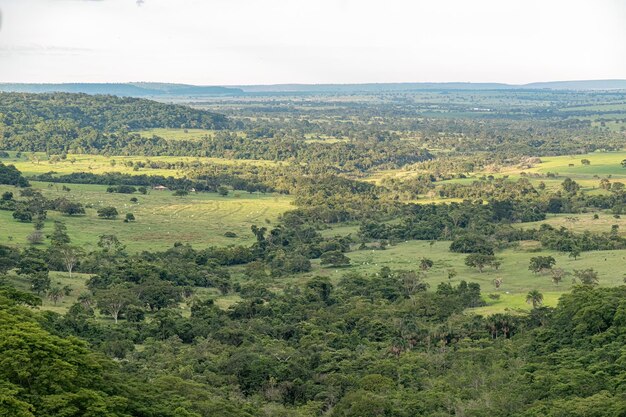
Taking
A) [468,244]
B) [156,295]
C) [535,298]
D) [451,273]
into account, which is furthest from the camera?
[468,244]

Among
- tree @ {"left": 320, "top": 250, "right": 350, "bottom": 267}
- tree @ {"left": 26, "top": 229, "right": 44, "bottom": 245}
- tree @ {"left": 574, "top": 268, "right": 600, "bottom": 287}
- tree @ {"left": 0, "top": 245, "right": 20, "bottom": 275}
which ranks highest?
tree @ {"left": 0, "top": 245, "right": 20, "bottom": 275}

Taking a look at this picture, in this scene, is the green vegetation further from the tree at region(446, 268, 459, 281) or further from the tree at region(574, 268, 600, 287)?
the tree at region(574, 268, 600, 287)

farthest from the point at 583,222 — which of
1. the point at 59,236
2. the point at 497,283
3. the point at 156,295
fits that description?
the point at 59,236

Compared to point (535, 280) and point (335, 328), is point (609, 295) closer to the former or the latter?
point (335, 328)

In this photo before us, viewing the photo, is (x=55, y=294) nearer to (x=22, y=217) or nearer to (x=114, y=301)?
(x=114, y=301)

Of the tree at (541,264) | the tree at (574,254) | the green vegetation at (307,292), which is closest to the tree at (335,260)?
the green vegetation at (307,292)

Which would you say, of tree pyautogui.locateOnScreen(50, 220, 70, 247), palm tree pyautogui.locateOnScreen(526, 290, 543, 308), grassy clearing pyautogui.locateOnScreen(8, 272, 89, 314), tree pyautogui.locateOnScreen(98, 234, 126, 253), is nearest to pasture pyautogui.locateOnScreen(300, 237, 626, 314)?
palm tree pyautogui.locateOnScreen(526, 290, 543, 308)

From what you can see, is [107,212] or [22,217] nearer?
[22,217]
